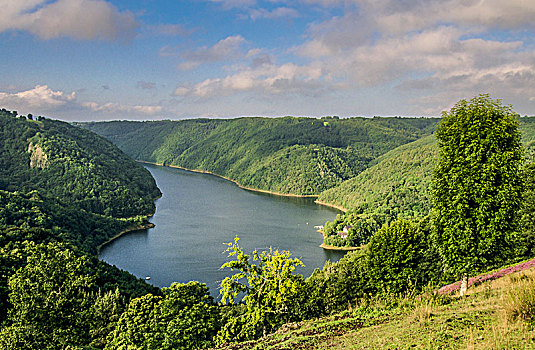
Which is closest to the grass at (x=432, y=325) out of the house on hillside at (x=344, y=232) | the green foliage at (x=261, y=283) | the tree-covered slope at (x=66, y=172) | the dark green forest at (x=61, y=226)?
the green foliage at (x=261, y=283)

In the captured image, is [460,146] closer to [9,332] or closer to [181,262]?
[9,332]

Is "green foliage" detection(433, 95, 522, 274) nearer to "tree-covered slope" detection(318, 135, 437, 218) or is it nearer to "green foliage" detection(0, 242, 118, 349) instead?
"green foliage" detection(0, 242, 118, 349)

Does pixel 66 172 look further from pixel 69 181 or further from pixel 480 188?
pixel 480 188

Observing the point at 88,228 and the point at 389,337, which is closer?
the point at 389,337

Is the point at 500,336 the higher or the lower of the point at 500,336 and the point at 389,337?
the higher

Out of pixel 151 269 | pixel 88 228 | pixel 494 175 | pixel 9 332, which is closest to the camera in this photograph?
pixel 494 175

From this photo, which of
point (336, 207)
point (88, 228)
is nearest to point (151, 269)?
point (88, 228)

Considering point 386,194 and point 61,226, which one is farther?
point 386,194

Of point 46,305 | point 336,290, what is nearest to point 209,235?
point 336,290

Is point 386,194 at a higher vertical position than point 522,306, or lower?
lower
